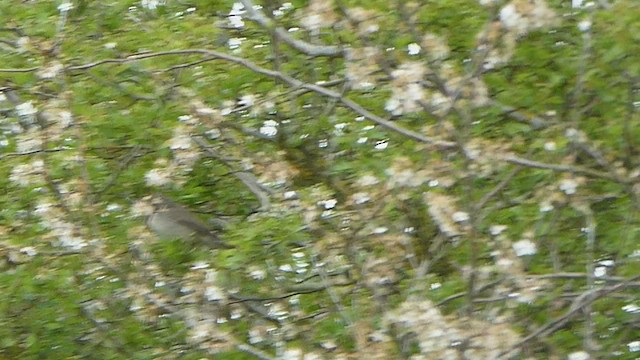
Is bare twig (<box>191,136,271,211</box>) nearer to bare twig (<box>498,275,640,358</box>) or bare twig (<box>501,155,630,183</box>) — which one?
bare twig (<box>501,155,630,183</box>)

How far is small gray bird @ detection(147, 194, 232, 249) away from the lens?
517 centimetres

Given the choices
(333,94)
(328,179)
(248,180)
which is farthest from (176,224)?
(333,94)

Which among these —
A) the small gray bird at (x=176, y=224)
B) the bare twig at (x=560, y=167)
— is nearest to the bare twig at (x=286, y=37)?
the small gray bird at (x=176, y=224)

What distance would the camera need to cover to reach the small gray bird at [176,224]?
17.0ft

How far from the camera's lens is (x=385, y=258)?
13.5 feet

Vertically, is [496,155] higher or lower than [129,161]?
higher

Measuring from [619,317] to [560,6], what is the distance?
3.50ft

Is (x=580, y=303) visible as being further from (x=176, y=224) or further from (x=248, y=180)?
(x=176, y=224)

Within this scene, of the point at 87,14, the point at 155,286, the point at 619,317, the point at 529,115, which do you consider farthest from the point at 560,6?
the point at 87,14

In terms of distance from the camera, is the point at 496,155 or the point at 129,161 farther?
the point at 129,161

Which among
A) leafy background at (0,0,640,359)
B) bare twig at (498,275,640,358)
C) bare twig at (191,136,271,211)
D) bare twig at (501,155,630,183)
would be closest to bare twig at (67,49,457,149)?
leafy background at (0,0,640,359)

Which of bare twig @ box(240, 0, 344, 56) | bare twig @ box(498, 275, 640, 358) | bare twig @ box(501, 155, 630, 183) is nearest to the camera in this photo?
bare twig @ box(498, 275, 640, 358)

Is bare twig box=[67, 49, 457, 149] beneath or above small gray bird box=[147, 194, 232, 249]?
above

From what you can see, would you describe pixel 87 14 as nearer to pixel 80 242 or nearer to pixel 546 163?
pixel 80 242
